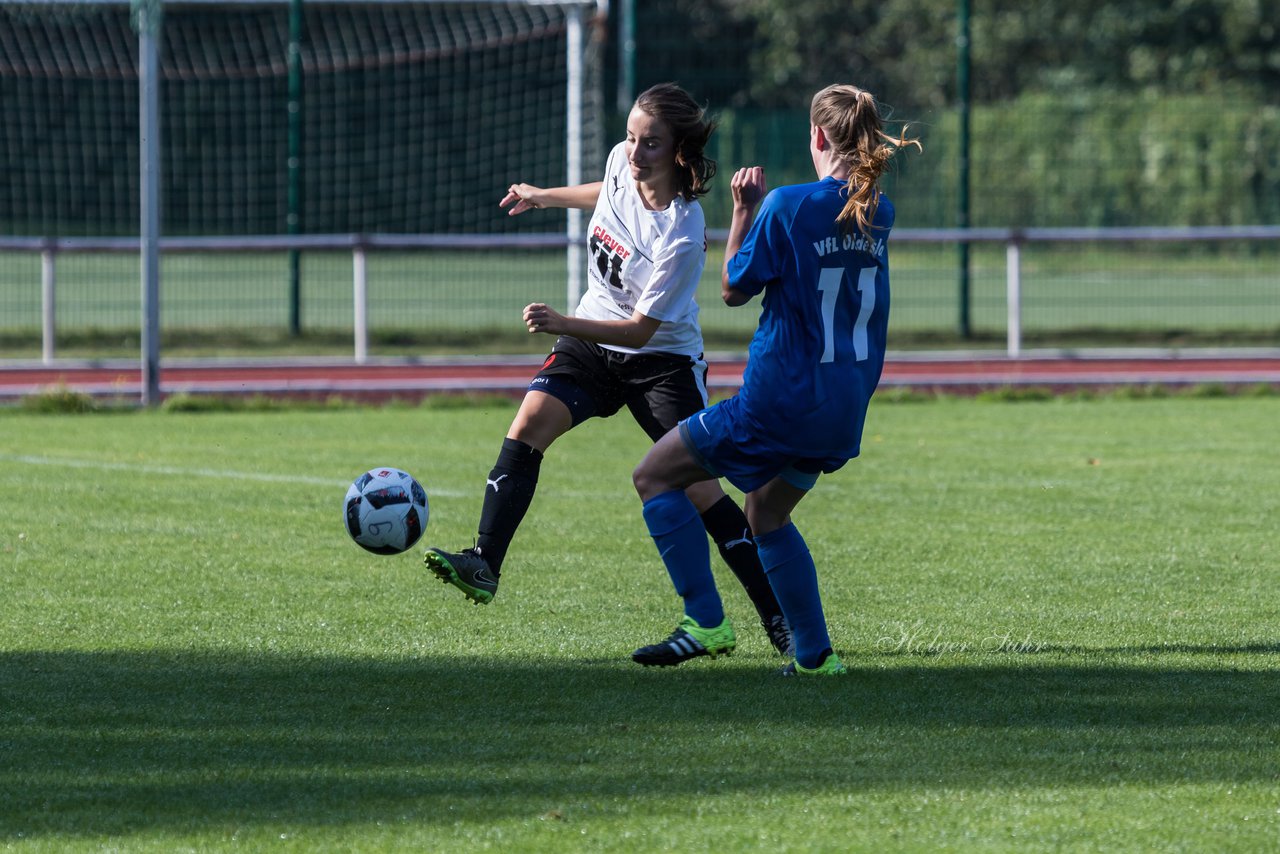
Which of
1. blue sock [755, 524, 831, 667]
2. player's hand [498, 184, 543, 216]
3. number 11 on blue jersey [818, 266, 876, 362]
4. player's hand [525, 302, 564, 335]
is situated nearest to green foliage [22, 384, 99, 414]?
player's hand [498, 184, 543, 216]

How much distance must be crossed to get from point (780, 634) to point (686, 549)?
486 mm

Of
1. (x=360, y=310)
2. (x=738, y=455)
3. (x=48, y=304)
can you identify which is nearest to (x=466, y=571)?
(x=738, y=455)

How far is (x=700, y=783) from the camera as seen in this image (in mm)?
4012

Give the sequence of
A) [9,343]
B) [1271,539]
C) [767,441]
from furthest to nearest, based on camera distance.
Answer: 1. [9,343]
2. [1271,539]
3. [767,441]

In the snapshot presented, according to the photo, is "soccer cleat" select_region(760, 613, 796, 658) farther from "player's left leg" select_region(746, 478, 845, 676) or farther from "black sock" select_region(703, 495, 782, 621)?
"player's left leg" select_region(746, 478, 845, 676)

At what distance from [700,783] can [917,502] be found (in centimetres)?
471

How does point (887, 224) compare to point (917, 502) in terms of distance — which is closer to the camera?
point (887, 224)

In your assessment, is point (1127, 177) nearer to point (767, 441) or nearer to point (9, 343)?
point (9, 343)

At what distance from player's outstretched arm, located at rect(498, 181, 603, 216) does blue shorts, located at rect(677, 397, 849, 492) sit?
1243 millimetres

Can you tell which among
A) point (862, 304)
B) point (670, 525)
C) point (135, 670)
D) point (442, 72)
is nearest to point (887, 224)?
point (862, 304)

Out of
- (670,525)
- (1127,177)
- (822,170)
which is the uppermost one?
(1127,177)

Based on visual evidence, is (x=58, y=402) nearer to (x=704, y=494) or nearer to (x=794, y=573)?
(x=704, y=494)

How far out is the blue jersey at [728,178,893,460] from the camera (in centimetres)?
483

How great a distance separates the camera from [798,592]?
5.14 meters
